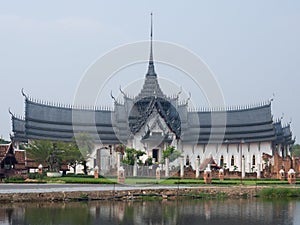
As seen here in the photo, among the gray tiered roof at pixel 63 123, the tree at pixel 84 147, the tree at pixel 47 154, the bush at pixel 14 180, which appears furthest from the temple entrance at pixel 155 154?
the bush at pixel 14 180

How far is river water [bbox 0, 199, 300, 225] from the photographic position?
24828 millimetres

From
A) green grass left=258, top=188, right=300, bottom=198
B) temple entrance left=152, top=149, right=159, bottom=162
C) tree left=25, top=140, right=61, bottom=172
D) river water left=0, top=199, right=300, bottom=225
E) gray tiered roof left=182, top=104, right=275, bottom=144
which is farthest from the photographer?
gray tiered roof left=182, top=104, right=275, bottom=144

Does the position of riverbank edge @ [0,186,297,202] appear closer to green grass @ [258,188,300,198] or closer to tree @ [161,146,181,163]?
green grass @ [258,188,300,198]

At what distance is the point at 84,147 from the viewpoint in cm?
5191

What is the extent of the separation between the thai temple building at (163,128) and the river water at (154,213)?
88.1 feet

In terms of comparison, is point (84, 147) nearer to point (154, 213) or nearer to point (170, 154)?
point (170, 154)

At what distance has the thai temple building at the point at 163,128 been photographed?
60.6 metres

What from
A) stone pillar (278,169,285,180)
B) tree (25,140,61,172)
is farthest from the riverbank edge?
tree (25,140,61,172)

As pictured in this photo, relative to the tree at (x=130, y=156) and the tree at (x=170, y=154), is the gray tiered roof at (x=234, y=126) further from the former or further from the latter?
the tree at (x=130, y=156)

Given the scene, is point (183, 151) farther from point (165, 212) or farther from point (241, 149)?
point (165, 212)

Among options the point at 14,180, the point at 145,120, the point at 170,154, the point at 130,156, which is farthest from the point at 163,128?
the point at 14,180

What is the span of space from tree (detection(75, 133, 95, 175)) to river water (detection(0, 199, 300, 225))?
1728 cm

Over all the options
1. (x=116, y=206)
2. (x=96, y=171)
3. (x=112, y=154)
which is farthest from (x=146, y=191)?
(x=112, y=154)

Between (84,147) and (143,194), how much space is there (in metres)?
17.8
